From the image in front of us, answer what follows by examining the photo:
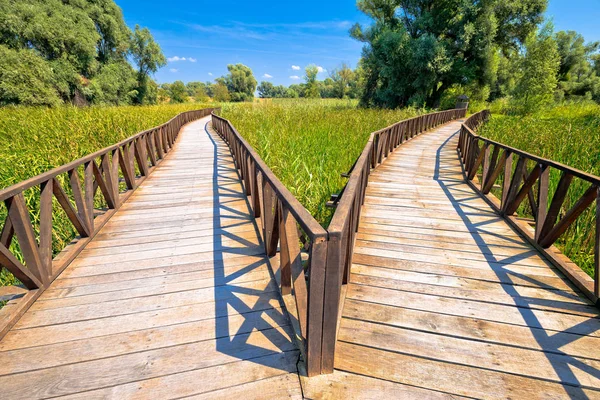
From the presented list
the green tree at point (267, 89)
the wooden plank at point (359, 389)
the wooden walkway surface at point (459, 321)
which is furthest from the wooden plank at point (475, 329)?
the green tree at point (267, 89)

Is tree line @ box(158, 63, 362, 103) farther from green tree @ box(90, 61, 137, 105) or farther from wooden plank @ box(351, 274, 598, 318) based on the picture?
wooden plank @ box(351, 274, 598, 318)

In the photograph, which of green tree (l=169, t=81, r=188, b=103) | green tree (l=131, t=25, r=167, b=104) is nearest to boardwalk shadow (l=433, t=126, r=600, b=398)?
green tree (l=131, t=25, r=167, b=104)

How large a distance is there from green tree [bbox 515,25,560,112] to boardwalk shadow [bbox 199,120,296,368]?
22.4 m

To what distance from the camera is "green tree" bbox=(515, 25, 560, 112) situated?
1764 cm

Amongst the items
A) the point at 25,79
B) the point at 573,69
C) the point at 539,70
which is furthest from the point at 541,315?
the point at 573,69

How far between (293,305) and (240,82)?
82.7 metres

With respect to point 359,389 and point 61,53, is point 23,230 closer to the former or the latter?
point 359,389

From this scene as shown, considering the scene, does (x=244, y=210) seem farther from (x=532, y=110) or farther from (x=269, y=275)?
(x=532, y=110)

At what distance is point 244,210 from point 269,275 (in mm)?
1861

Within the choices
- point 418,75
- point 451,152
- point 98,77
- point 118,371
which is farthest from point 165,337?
point 98,77

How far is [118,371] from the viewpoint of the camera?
1722 millimetres

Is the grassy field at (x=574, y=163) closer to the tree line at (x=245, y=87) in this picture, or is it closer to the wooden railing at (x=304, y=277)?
the wooden railing at (x=304, y=277)

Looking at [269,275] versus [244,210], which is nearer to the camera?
[269,275]

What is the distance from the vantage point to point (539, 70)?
17.9 m
